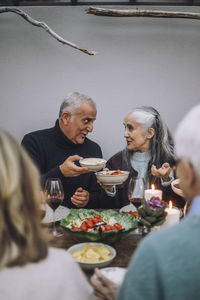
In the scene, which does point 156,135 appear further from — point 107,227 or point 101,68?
point 107,227

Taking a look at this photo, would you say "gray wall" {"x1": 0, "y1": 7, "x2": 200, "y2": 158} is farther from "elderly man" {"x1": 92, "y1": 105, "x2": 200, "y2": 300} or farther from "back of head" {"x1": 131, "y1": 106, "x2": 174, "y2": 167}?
"elderly man" {"x1": 92, "y1": 105, "x2": 200, "y2": 300}

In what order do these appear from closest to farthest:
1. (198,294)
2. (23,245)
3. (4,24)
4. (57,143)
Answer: (198,294)
(23,245)
(57,143)
(4,24)

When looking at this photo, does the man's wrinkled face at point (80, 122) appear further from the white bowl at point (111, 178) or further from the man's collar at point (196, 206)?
the man's collar at point (196, 206)

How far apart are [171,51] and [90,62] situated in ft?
2.97

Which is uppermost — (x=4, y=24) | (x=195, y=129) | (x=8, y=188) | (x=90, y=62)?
(x=4, y=24)

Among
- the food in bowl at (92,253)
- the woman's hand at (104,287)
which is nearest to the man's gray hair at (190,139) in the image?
the woman's hand at (104,287)

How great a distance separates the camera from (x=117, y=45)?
353 cm

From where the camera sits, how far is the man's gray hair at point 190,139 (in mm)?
785

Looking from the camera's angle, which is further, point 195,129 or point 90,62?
point 90,62

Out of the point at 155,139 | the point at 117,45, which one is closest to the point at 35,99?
the point at 117,45

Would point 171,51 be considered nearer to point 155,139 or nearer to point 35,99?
point 155,139

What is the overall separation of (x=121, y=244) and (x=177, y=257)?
0.91 metres

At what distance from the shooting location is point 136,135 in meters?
2.90

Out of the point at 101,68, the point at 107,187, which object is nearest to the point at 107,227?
the point at 107,187
